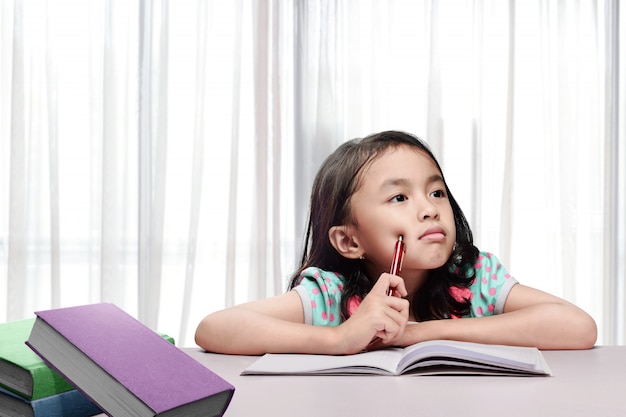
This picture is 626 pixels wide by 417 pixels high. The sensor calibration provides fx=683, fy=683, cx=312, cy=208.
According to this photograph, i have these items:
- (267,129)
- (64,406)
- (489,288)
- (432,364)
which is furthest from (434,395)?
(267,129)

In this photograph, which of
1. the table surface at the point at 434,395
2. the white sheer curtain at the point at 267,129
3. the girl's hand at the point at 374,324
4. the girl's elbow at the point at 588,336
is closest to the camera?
the table surface at the point at 434,395

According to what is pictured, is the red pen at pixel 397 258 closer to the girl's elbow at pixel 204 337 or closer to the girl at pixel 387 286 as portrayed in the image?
the girl at pixel 387 286

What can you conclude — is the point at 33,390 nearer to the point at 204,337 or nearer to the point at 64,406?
the point at 64,406

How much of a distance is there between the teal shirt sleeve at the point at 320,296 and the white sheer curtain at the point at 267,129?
4.66ft

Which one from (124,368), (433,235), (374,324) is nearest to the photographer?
(124,368)

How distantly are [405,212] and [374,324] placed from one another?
0.32 meters

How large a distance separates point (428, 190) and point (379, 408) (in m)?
0.64

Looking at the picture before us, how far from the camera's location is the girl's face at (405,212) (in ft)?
3.75

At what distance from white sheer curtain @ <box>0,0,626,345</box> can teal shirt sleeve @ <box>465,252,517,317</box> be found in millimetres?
1420

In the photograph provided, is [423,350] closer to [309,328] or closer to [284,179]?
[309,328]

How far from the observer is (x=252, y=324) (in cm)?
100

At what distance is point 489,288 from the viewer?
1217 millimetres

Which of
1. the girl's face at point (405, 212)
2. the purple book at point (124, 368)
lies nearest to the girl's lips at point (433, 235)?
the girl's face at point (405, 212)

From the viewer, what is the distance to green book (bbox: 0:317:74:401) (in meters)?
0.57
